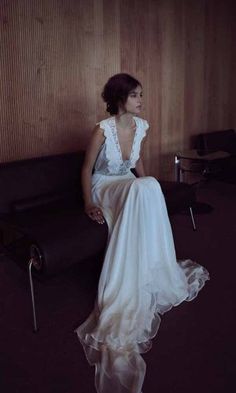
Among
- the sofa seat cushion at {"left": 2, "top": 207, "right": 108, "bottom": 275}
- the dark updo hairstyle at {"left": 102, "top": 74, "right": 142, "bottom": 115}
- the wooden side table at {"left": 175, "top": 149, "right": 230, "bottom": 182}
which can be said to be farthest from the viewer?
the wooden side table at {"left": 175, "top": 149, "right": 230, "bottom": 182}

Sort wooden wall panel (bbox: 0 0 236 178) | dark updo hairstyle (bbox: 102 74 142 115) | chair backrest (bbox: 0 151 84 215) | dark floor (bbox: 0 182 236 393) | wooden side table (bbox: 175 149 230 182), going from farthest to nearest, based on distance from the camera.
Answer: wooden side table (bbox: 175 149 230 182)
wooden wall panel (bbox: 0 0 236 178)
chair backrest (bbox: 0 151 84 215)
dark updo hairstyle (bbox: 102 74 142 115)
dark floor (bbox: 0 182 236 393)

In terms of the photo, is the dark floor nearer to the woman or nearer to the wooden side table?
the woman

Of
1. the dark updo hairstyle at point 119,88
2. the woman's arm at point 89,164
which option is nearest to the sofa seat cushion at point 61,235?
the woman's arm at point 89,164

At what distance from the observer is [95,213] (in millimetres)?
2270

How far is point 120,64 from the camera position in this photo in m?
3.57

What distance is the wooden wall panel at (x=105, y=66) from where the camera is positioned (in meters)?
2.85

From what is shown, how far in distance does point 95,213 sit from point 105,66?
174 centimetres

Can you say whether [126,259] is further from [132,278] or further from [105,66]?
[105,66]

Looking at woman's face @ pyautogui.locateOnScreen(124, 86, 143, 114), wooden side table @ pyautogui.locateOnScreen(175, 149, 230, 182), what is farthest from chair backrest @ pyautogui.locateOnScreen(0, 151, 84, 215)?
wooden side table @ pyautogui.locateOnScreen(175, 149, 230, 182)

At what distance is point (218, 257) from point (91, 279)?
96 centimetres

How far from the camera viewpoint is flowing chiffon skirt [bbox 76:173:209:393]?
5.89ft

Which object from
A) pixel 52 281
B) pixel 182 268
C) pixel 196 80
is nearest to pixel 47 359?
pixel 52 281

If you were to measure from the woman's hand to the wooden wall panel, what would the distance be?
3.13ft

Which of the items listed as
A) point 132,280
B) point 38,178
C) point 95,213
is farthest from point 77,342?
point 38,178
